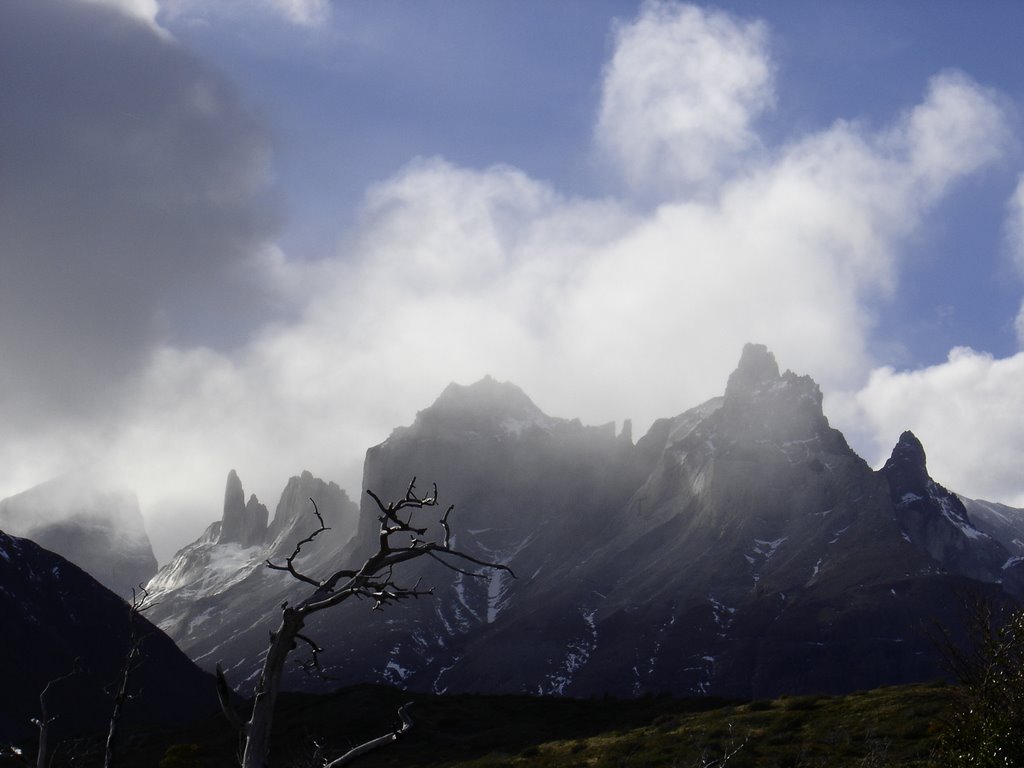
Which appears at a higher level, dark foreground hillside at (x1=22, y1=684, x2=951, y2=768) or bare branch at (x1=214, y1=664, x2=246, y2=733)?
bare branch at (x1=214, y1=664, x2=246, y2=733)

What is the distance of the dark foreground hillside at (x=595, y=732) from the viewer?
51.7 m

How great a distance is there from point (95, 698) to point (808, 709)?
173591 mm

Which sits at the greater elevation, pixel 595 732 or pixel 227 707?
pixel 227 707

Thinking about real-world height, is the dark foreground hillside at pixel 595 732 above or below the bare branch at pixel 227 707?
below

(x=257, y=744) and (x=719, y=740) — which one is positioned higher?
(x=257, y=744)

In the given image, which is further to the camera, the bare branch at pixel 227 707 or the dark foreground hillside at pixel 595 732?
the dark foreground hillside at pixel 595 732

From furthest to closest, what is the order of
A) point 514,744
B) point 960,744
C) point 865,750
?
point 514,744 < point 865,750 < point 960,744

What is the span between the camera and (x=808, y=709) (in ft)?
218

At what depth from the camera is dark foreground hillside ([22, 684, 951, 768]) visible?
5172cm

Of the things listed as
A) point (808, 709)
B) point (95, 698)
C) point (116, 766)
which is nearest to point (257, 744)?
point (808, 709)

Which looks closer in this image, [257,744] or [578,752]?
[257,744]

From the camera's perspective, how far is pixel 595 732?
84.8 metres

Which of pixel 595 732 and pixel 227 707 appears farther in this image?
pixel 595 732

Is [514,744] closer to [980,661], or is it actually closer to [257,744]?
[980,661]
